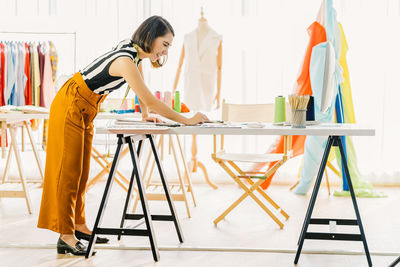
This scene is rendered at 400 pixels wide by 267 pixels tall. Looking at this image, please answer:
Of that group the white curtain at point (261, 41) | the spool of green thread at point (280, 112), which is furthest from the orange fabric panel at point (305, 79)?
the spool of green thread at point (280, 112)

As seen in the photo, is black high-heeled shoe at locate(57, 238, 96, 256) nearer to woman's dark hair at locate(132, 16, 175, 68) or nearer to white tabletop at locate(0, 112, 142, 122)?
woman's dark hair at locate(132, 16, 175, 68)

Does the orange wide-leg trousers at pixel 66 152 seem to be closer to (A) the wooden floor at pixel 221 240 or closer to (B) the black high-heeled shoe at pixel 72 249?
(B) the black high-heeled shoe at pixel 72 249

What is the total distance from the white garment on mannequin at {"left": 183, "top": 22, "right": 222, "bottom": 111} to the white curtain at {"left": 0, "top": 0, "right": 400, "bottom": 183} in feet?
1.21

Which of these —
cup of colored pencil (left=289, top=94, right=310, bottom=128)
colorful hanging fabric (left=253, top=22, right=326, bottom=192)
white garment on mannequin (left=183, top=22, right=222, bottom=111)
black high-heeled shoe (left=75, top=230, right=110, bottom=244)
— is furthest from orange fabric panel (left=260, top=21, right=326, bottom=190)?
black high-heeled shoe (left=75, top=230, right=110, bottom=244)

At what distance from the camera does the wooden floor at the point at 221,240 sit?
280 cm

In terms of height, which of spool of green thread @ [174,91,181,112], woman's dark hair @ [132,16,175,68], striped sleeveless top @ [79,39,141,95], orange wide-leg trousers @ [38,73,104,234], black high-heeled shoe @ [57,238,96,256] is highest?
woman's dark hair @ [132,16,175,68]

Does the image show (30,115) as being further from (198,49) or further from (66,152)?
(198,49)

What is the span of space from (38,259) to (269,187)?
2.87 metres

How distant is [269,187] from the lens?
17.0 ft

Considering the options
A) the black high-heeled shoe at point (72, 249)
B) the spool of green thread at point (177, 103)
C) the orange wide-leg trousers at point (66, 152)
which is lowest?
the black high-heeled shoe at point (72, 249)

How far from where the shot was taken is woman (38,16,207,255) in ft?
8.97

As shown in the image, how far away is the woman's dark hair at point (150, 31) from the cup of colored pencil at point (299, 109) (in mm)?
791

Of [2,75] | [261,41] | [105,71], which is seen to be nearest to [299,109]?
[105,71]

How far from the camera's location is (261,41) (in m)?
5.39
